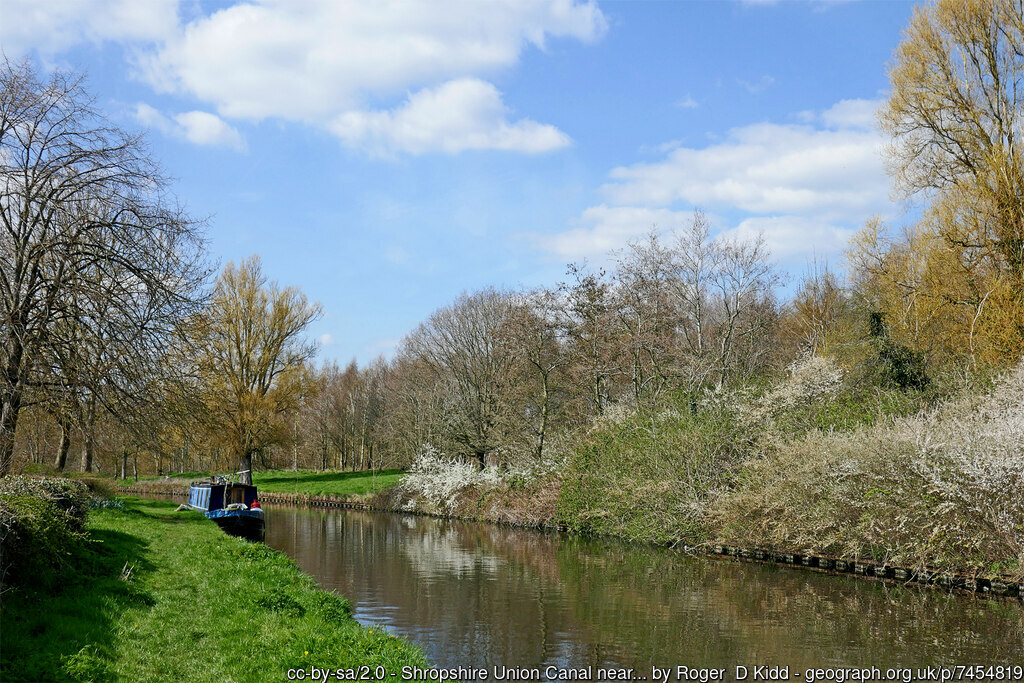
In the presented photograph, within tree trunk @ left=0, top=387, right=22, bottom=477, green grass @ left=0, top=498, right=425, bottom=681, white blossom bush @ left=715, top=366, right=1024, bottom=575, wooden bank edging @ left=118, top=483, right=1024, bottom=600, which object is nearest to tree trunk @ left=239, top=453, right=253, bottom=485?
tree trunk @ left=0, top=387, right=22, bottom=477

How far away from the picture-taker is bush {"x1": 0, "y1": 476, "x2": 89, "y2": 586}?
814 cm

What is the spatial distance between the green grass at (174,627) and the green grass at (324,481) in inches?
1246

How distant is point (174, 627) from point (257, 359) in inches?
1453

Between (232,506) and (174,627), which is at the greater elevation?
(232,506)

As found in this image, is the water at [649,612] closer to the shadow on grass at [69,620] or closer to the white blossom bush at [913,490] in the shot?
the white blossom bush at [913,490]

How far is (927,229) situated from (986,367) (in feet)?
13.5

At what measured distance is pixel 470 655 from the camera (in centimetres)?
1084

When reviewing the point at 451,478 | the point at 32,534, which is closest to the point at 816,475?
the point at 32,534

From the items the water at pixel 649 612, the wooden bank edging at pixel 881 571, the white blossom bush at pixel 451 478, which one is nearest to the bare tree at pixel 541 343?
the white blossom bush at pixel 451 478

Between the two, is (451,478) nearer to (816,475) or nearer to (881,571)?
(816,475)

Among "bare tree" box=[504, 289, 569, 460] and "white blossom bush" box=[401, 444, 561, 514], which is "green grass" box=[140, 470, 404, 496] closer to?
"white blossom bush" box=[401, 444, 561, 514]

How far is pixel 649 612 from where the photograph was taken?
45.5ft

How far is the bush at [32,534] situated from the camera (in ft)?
26.7

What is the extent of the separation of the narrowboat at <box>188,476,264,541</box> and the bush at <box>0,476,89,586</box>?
42.9ft
